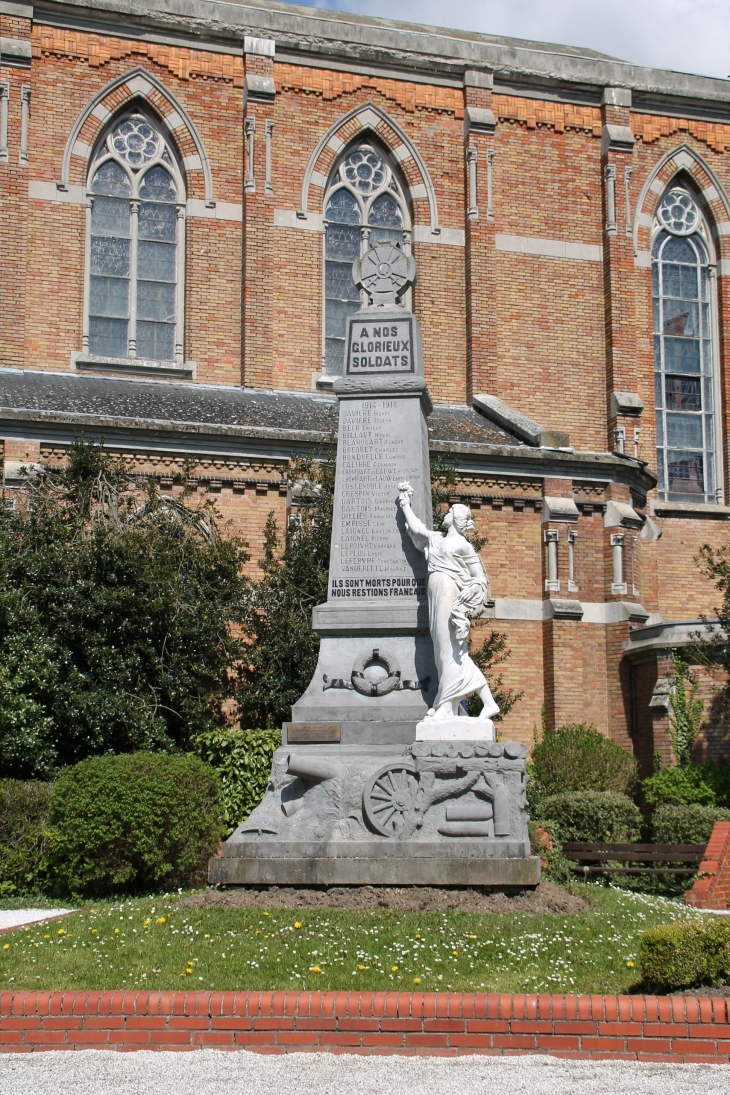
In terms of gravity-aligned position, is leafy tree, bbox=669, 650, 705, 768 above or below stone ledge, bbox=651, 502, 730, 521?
below

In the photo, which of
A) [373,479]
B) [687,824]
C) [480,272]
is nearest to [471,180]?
[480,272]

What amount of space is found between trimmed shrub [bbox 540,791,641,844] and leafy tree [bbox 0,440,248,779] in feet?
17.9

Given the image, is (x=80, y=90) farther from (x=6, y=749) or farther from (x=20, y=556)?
(x=6, y=749)

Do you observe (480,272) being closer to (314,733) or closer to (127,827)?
(127,827)

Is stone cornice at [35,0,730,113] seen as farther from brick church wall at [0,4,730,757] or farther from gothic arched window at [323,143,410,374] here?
gothic arched window at [323,143,410,374]

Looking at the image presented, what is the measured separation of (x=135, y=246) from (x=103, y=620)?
11.0 metres

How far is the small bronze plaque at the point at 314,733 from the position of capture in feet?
42.3

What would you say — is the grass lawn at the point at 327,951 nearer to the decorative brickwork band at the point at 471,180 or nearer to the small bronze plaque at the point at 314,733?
the small bronze plaque at the point at 314,733

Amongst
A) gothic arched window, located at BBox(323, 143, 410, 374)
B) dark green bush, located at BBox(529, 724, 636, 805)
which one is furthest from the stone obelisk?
gothic arched window, located at BBox(323, 143, 410, 374)

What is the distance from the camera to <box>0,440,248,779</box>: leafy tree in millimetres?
18406

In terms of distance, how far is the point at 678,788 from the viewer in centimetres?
2241

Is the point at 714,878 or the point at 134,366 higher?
the point at 134,366

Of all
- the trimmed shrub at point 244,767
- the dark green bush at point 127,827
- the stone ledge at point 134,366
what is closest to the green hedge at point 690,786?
the trimmed shrub at point 244,767

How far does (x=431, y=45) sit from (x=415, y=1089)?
85.6ft
